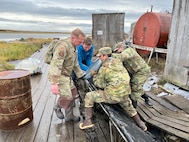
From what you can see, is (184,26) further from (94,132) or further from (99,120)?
(94,132)

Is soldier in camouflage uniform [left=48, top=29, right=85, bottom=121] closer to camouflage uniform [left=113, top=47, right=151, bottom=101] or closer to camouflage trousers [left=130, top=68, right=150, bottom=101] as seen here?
camouflage uniform [left=113, top=47, right=151, bottom=101]

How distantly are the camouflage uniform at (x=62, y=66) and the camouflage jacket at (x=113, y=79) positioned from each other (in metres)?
0.47

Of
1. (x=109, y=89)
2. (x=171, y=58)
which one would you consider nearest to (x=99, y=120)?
(x=109, y=89)

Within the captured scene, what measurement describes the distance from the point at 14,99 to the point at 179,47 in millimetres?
4160

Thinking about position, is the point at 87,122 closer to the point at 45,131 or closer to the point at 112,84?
the point at 112,84

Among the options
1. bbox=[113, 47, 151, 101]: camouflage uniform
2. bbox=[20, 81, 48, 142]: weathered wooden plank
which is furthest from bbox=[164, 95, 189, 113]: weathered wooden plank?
bbox=[20, 81, 48, 142]: weathered wooden plank

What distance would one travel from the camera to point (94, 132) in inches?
112

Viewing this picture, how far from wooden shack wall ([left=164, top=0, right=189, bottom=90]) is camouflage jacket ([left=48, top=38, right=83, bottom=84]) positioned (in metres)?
3.29

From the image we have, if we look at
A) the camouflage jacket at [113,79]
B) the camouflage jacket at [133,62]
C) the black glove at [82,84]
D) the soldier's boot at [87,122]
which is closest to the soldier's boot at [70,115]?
the black glove at [82,84]

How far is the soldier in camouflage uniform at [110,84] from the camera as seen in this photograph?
231cm

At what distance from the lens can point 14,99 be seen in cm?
262

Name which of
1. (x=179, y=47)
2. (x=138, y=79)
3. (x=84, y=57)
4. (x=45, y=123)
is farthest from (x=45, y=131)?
(x=179, y=47)

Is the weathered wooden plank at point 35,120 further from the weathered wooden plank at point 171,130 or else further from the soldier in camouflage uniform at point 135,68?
the weathered wooden plank at point 171,130

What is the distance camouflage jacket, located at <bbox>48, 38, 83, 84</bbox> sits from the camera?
2436 mm
